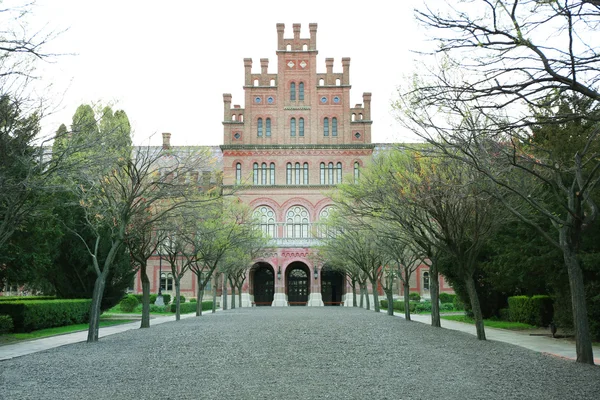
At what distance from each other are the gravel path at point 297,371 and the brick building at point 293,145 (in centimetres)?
4183

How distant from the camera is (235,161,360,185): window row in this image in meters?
59.8

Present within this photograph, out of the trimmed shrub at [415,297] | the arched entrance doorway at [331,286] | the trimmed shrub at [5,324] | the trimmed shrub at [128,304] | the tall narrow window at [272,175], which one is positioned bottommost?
the trimmed shrub at [5,324]

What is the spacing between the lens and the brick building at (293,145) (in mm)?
59344

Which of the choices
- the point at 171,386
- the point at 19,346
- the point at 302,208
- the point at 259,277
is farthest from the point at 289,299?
the point at 171,386

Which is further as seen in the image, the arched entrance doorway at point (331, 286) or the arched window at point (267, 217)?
the arched entrance doorway at point (331, 286)

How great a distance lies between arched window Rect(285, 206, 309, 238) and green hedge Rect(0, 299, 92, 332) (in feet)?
108

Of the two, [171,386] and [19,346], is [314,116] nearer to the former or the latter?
[19,346]

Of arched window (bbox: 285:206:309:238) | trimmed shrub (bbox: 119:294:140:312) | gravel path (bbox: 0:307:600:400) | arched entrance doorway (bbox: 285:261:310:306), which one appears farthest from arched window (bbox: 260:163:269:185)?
gravel path (bbox: 0:307:600:400)

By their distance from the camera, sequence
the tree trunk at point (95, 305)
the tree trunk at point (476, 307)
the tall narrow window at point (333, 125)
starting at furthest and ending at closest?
the tall narrow window at point (333, 125), the tree trunk at point (95, 305), the tree trunk at point (476, 307)

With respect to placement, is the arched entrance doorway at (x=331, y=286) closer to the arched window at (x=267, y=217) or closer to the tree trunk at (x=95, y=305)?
the arched window at (x=267, y=217)

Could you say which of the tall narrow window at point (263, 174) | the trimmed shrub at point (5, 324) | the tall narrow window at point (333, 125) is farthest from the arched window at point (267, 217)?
the trimmed shrub at point (5, 324)

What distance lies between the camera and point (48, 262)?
2277cm

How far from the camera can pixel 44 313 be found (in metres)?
23.6

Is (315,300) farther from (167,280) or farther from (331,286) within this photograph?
(167,280)
